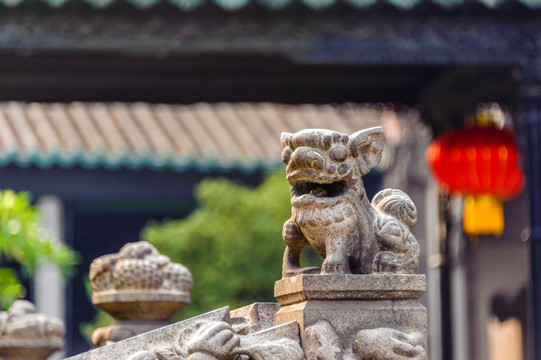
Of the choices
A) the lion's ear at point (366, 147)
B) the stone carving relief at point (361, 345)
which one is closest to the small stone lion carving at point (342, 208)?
the lion's ear at point (366, 147)

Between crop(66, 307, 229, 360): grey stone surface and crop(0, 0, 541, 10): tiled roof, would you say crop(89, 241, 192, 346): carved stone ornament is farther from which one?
crop(0, 0, 541, 10): tiled roof

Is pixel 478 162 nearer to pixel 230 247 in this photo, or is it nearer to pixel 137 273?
pixel 230 247

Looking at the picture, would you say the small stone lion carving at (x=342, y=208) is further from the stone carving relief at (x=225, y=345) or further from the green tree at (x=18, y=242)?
the green tree at (x=18, y=242)

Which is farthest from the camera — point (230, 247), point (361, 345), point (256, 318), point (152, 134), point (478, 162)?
point (152, 134)

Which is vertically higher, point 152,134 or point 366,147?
point 152,134

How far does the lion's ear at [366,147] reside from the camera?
4.53 meters

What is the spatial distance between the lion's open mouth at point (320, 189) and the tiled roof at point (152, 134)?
1171 cm

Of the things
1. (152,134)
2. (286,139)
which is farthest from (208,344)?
(152,134)

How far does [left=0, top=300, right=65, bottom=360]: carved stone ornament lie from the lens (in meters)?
7.67

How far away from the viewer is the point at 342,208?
14.6 feet

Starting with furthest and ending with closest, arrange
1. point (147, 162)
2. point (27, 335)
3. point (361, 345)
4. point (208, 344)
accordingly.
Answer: point (147, 162) < point (27, 335) < point (361, 345) < point (208, 344)

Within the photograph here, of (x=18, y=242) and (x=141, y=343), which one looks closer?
(x=141, y=343)

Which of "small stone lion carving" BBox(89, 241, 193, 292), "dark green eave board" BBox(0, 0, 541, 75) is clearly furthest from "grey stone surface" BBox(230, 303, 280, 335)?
"dark green eave board" BBox(0, 0, 541, 75)

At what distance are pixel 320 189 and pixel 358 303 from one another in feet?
1.62
